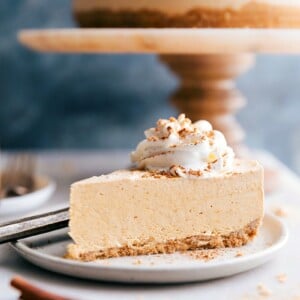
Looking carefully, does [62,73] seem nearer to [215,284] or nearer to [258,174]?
[258,174]

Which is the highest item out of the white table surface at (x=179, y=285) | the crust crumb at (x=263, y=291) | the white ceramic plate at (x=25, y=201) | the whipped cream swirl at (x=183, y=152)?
the whipped cream swirl at (x=183, y=152)

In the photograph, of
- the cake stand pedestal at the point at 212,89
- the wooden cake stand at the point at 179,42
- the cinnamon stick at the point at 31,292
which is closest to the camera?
the cinnamon stick at the point at 31,292

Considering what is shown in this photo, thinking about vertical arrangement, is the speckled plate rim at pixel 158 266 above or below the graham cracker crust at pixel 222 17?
below

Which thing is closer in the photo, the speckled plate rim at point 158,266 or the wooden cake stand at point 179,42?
the speckled plate rim at point 158,266

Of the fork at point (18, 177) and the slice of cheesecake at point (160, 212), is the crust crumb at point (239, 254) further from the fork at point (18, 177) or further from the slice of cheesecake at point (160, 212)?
the fork at point (18, 177)

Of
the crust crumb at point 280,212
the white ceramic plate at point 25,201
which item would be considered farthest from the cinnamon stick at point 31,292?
the crust crumb at point 280,212

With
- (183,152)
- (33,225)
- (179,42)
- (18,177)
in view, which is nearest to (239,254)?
(183,152)
